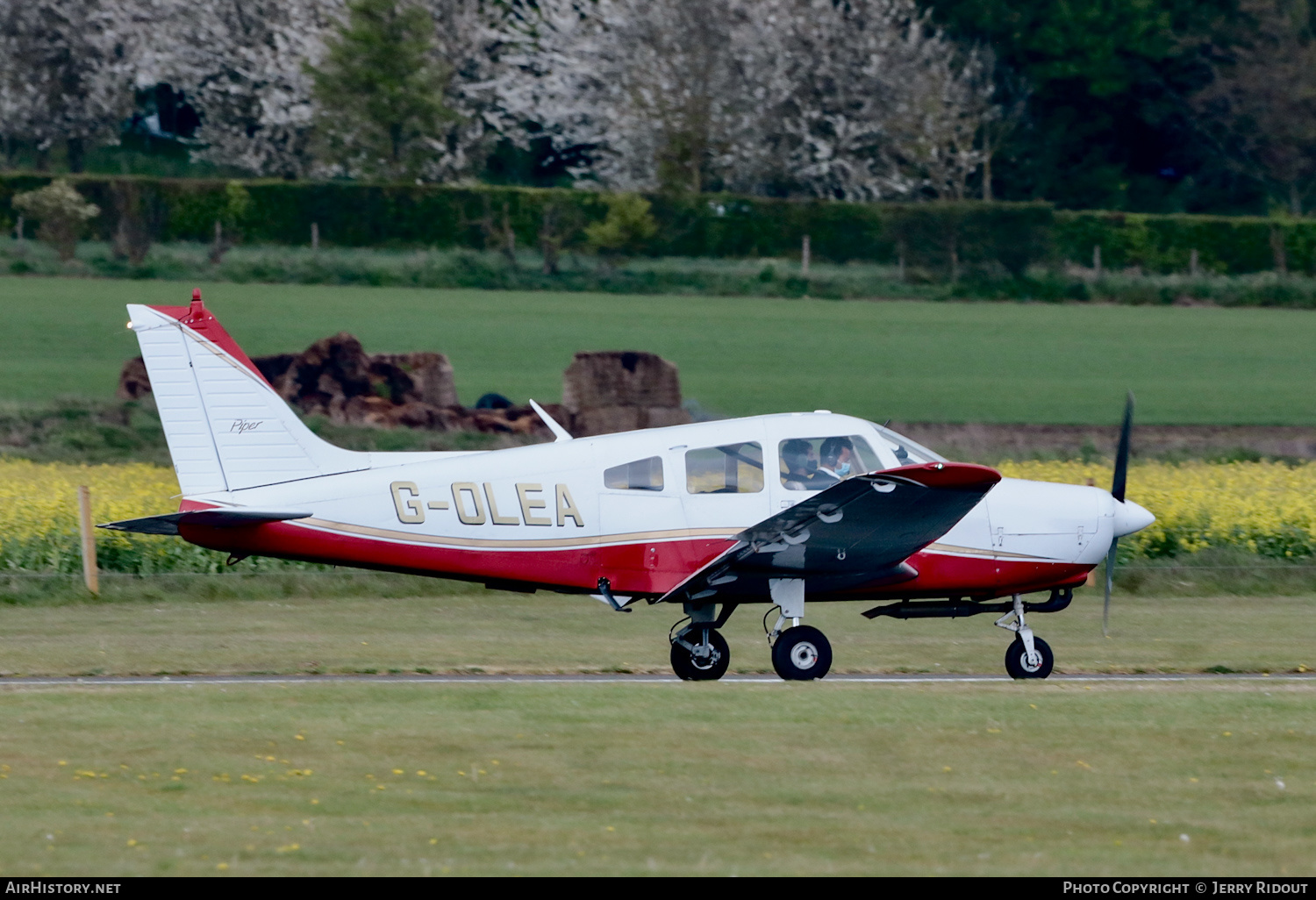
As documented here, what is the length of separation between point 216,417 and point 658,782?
581 cm

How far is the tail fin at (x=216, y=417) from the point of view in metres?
14.2

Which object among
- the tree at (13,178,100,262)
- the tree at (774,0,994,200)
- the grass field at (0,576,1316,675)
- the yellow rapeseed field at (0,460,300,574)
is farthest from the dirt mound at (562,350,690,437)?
the tree at (774,0,994,200)

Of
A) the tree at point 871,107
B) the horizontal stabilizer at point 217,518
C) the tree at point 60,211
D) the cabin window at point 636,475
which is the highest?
the tree at point 871,107

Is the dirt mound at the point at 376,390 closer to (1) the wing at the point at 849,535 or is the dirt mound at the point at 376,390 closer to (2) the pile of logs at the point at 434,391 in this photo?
(2) the pile of logs at the point at 434,391

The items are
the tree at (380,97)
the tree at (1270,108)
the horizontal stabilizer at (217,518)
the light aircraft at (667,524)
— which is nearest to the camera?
the horizontal stabilizer at (217,518)

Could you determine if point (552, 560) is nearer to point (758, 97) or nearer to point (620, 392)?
point (620, 392)

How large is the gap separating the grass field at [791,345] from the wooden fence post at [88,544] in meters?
18.1

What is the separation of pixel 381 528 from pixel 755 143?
4859 centimetres

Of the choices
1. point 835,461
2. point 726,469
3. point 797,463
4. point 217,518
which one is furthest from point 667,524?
point 217,518

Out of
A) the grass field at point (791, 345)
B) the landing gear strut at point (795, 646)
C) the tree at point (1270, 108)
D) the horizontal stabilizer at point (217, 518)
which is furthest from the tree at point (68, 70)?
the landing gear strut at point (795, 646)

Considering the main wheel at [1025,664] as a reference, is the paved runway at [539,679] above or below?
below

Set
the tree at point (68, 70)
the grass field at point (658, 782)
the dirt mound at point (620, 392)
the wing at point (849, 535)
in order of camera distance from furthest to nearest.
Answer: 1. the tree at point (68, 70)
2. the dirt mound at point (620, 392)
3. the wing at point (849, 535)
4. the grass field at point (658, 782)

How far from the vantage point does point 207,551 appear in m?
21.4

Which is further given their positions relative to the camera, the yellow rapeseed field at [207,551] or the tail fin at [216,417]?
the yellow rapeseed field at [207,551]
